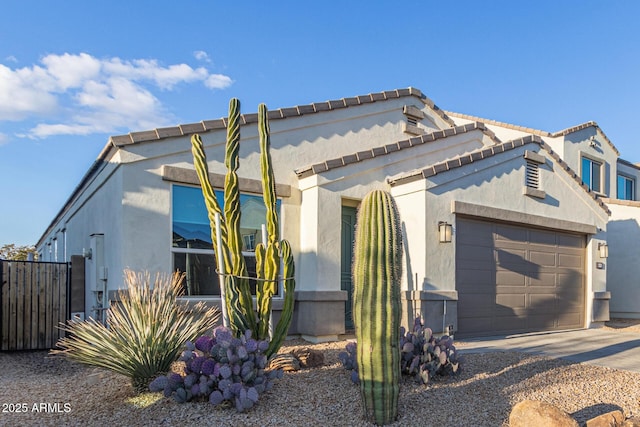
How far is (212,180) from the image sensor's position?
9.49 meters

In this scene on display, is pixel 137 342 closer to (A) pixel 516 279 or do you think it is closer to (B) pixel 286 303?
(B) pixel 286 303

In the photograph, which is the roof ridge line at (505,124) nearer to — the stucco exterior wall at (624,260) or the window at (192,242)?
the stucco exterior wall at (624,260)

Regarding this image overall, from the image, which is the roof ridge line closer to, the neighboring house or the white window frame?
the white window frame

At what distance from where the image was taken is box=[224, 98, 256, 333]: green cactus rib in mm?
6571

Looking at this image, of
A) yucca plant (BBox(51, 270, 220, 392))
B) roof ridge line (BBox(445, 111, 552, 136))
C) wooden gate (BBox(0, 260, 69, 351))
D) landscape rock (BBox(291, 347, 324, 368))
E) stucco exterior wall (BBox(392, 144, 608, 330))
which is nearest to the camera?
yucca plant (BBox(51, 270, 220, 392))

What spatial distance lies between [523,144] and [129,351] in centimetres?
1021

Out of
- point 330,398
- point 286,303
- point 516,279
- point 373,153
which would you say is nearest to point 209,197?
point 286,303

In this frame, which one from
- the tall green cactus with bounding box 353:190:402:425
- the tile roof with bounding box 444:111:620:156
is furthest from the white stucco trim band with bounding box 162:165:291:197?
the tile roof with bounding box 444:111:620:156

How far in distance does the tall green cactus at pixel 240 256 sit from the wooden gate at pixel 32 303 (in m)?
5.84

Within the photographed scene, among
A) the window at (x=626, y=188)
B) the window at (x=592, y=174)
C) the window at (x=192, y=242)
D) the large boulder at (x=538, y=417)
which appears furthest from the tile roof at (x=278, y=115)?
the window at (x=626, y=188)

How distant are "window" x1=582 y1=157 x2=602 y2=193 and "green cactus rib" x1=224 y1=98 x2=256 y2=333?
17638mm

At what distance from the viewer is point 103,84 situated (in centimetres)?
1460

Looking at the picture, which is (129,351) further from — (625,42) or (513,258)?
(625,42)

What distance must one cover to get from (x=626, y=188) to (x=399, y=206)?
1812 cm
